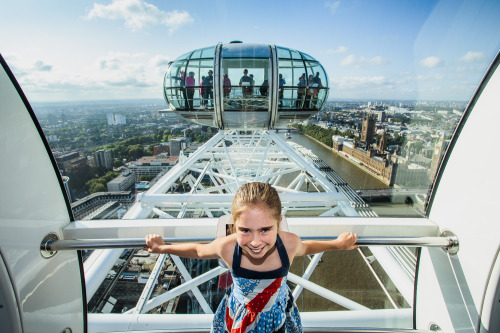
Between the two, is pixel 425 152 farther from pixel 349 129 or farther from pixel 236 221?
pixel 236 221

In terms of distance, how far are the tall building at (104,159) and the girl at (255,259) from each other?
1.02m

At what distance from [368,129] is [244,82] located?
8.20 feet

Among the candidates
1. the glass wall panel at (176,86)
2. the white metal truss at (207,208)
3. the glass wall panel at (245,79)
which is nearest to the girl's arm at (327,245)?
the white metal truss at (207,208)

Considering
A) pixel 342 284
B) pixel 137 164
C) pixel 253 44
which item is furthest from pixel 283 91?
pixel 342 284

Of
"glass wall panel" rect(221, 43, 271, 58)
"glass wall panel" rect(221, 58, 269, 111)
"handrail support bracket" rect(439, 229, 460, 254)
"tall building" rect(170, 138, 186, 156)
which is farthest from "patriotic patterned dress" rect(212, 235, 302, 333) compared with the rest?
"glass wall panel" rect(221, 43, 271, 58)

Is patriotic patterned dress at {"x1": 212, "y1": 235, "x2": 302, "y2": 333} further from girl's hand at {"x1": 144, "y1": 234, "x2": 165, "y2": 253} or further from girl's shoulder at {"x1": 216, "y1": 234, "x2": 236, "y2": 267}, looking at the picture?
girl's hand at {"x1": 144, "y1": 234, "x2": 165, "y2": 253}

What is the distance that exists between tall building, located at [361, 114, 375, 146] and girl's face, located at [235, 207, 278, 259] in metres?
1.54

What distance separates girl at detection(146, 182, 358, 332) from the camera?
Result: 92 cm

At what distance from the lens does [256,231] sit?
930mm

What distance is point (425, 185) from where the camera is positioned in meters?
1.63

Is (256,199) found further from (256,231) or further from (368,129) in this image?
(368,129)

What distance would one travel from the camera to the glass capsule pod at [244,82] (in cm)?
415

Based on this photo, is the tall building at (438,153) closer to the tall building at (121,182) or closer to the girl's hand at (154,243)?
the girl's hand at (154,243)

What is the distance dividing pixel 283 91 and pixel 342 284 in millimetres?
4083
